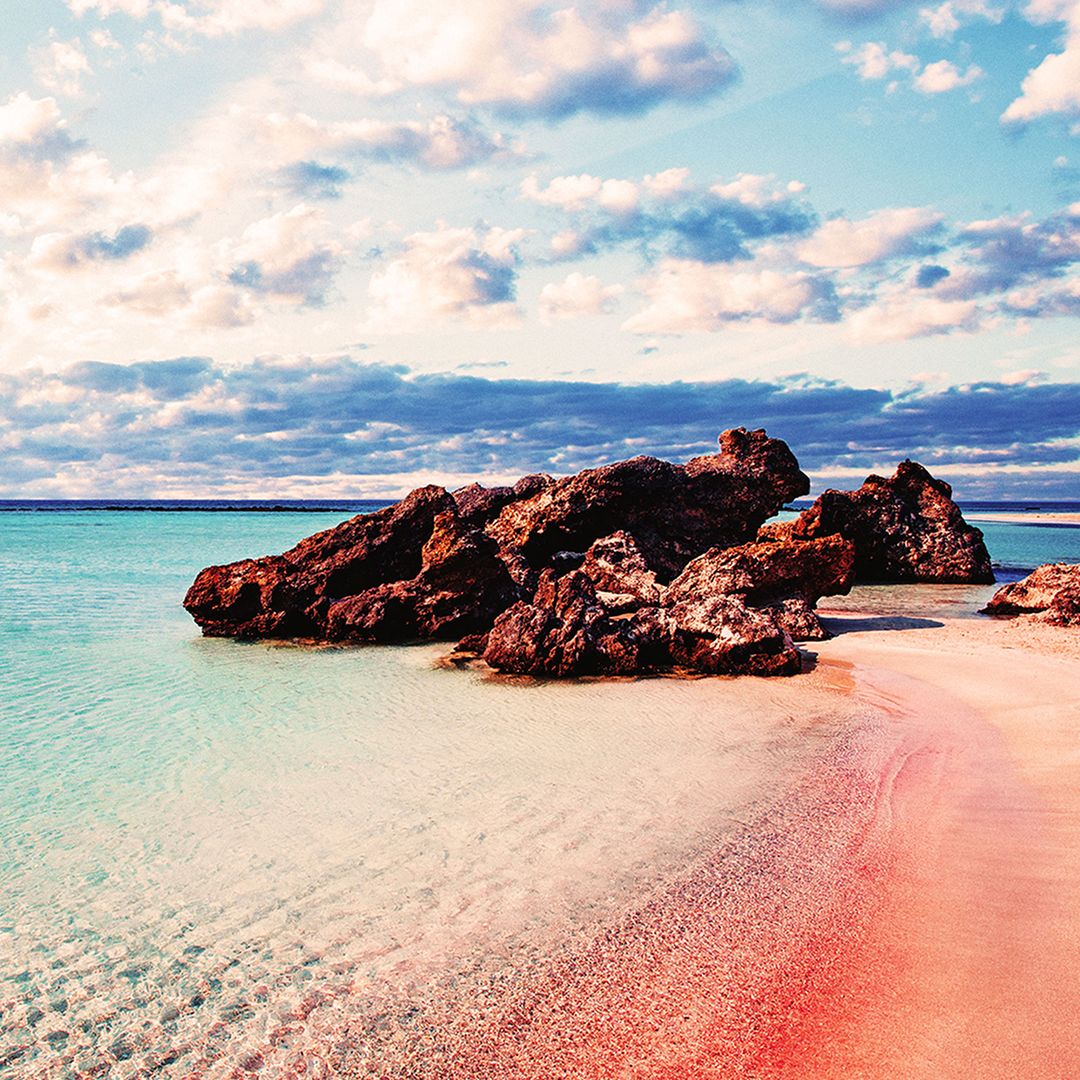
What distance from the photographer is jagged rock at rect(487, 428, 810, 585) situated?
18500 mm

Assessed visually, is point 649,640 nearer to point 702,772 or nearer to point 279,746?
point 702,772

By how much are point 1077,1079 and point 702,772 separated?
13.0ft

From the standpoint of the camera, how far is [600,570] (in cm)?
1694

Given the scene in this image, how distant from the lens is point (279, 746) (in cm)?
795

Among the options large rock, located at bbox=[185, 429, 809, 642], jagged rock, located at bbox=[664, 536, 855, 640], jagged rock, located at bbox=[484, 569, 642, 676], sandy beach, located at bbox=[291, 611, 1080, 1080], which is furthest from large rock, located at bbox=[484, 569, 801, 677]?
sandy beach, located at bbox=[291, 611, 1080, 1080]

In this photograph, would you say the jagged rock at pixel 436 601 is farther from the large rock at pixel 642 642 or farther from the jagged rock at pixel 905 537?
the jagged rock at pixel 905 537

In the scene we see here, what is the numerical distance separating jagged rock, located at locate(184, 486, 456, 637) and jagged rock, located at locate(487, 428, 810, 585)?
2.31 metres

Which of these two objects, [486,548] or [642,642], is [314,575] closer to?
[486,548]

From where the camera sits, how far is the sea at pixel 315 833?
12.3ft

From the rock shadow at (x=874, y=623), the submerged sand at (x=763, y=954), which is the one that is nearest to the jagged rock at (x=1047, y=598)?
the rock shadow at (x=874, y=623)

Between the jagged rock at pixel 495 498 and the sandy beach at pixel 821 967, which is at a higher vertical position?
the jagged rock at pixel 495 498

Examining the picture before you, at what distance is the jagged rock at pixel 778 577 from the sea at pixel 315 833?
274cm

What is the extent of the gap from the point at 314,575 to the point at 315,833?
9.60 meters

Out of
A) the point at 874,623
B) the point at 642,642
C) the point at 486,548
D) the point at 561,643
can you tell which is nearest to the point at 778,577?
the point at 874,623
